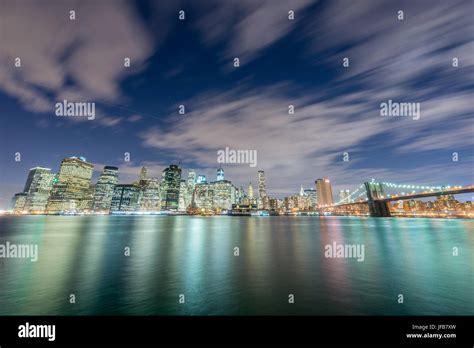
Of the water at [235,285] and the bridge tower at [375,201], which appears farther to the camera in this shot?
the bridge tower at [375,201]

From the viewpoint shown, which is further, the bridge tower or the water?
the bridge tower

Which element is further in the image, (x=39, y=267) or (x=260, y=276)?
(x=39, y=267)

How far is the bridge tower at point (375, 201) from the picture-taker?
469ft

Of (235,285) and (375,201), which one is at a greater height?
(235,285)

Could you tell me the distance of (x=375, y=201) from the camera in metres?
141

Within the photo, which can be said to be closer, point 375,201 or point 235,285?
point 235,285

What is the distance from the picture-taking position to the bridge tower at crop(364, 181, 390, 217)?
5630 inches
